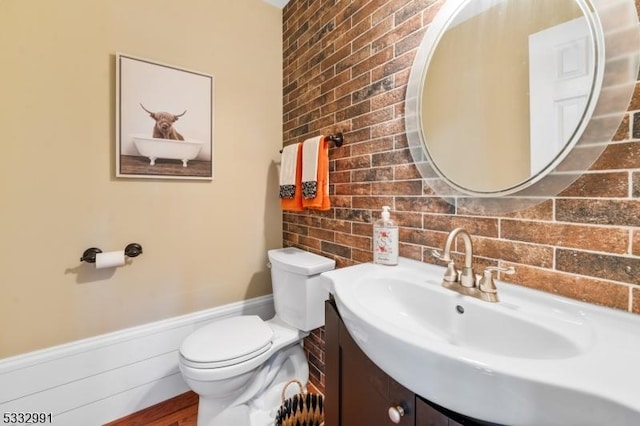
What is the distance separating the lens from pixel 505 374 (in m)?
0.36

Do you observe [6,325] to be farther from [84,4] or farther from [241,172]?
[84,4]

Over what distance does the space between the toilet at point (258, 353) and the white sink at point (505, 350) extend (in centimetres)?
55

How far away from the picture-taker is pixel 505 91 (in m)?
0.74

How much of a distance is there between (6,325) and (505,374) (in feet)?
5.98

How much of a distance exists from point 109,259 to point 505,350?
1.61 meters

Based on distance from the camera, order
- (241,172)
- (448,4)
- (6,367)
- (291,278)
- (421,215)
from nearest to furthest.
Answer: (448,4) < (421,215) < (6,367) < (291,278) < (241,172)

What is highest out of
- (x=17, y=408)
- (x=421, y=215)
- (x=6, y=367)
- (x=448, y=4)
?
(x=448, y=4)

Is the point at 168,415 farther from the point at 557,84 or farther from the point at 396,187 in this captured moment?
the point at 557,84

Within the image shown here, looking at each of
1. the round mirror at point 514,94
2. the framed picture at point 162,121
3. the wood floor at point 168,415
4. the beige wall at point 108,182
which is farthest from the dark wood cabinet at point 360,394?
the framed picture at point 162,121

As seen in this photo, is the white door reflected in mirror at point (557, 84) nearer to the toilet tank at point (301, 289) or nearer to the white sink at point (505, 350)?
the white sink at point (505, 350)

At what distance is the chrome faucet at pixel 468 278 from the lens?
0.66 m

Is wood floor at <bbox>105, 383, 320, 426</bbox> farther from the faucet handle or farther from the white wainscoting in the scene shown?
the faucet handle

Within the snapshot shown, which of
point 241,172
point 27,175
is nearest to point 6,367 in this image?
point 27,175

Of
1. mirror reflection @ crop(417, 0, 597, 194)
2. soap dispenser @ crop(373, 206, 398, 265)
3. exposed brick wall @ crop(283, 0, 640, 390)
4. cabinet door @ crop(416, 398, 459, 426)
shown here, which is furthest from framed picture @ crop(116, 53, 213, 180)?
cabinet door @ crop(416, 398, 459, 426)
